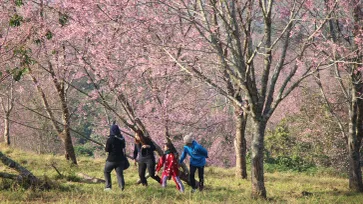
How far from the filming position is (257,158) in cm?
1071

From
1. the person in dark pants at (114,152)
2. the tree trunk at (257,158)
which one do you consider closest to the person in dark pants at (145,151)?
the person in dark pants at (114,152)

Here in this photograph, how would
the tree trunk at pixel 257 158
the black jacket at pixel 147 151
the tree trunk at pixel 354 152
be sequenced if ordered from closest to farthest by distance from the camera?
the tree trunk at pixel 257 158
the black jacket at pixel 147 151
the tree trunk at pixel 354 152

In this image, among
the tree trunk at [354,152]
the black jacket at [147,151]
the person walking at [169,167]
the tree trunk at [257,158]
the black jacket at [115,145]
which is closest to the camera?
the black jacket at [115,145]

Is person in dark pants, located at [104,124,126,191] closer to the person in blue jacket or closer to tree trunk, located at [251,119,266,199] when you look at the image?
the person in blue jacket

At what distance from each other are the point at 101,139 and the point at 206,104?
30289 mm

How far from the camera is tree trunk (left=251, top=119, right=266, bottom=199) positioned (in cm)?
1062

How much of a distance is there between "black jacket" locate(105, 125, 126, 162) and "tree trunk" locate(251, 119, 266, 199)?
9.98 feet

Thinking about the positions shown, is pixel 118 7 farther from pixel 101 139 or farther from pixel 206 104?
pixel 101 139

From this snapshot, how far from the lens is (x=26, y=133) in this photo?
38281mm

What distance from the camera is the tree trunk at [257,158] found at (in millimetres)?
10617

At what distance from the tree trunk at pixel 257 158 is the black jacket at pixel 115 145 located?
9.98 ft

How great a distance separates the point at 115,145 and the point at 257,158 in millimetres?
3289

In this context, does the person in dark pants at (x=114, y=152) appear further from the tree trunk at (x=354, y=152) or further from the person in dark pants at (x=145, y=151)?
the tree trunk at (x=354, y=152)

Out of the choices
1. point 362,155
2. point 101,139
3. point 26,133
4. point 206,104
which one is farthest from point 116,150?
point 101,139
